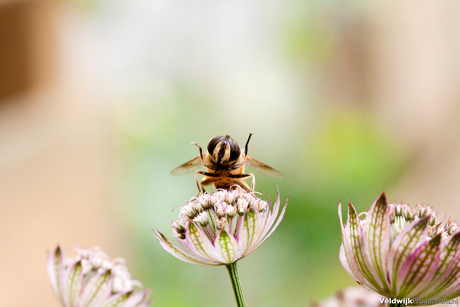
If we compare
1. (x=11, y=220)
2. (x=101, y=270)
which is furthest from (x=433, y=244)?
(x=11, y=220)

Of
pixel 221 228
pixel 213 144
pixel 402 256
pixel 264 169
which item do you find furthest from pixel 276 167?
pixel 402 256

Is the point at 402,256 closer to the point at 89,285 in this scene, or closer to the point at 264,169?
the point at 89,285

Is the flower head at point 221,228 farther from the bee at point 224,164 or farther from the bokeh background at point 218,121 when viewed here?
the bokeh background at point 218,121

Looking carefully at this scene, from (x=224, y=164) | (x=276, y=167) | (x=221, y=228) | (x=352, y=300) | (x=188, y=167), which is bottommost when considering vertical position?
(x=352, y=300)

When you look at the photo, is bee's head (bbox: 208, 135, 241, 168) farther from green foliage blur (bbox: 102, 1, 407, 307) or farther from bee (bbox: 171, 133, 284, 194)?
green foliage blur (bbox: 102, 1, 407, 307)

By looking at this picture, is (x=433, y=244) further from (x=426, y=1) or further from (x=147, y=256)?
(x=426, y=1)

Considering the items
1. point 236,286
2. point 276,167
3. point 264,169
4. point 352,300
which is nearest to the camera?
point 352,300
